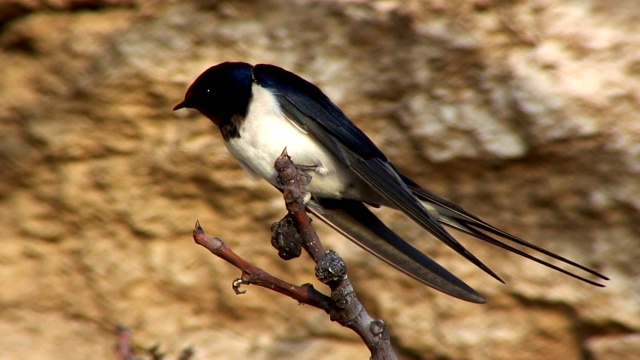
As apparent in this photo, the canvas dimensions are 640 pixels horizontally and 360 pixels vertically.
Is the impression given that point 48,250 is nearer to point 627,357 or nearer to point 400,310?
point 400,310

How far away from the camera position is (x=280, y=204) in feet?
8.04

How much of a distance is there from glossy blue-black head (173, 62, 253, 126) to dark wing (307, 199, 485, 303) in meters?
0.25

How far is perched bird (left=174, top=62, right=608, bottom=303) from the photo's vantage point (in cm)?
179

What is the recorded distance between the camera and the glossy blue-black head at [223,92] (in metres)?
1.86

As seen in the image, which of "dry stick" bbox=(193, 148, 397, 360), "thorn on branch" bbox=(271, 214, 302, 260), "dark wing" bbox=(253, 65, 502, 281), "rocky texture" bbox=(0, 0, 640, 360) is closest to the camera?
"dry stick" bbox=(193, 148, 397, 360)

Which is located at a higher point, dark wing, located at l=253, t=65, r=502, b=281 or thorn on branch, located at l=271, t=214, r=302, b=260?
dark wing, located at l=253, t=65, r=502, b=281

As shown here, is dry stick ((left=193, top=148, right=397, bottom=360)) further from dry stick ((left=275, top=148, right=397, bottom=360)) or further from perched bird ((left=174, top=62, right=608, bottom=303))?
perched bird ((left=174, top=62, right=608, bottom=303))

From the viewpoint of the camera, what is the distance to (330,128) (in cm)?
184

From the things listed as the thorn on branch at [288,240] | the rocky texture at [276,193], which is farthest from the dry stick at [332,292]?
the rocky texture at [276,193]

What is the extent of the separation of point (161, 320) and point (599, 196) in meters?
1.24

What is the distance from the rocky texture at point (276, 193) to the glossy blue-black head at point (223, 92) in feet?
1.49

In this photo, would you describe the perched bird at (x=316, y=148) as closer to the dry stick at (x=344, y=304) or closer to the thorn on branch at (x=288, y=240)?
the thorn on branch at (x=288, y=240)

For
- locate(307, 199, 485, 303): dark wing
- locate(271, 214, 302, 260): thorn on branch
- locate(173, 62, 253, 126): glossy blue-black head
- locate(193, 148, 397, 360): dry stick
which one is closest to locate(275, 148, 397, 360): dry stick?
locate(193, 148, 397, 360): dry stick

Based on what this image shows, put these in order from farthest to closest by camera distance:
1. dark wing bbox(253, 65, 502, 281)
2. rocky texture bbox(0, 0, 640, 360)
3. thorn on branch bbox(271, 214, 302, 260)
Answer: rocky texture bbox(0, 0, 640, 360) < dark wing bbox(253, 65, 502, 281) < thorn on branch bbox(271, 214, 302, 260)
